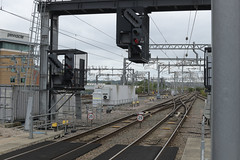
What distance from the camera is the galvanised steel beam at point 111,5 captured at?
15.5 metres

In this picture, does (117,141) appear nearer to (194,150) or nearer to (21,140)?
(194,150)

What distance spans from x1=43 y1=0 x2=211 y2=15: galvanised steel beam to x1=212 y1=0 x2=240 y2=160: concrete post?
12471 mm

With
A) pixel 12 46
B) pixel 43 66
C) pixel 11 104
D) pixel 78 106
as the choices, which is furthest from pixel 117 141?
pixel 12 46

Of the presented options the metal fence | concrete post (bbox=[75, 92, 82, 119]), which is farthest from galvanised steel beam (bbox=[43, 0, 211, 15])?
the metal fence

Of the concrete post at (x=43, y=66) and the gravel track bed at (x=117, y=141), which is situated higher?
the concrete post at (x=43, y=66)

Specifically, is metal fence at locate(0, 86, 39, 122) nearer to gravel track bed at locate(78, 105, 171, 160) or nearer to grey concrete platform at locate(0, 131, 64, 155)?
grey concrete platform at locate(0, 131, 64, 155)

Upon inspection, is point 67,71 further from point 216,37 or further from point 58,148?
point 216,37

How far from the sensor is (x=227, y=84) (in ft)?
8.57

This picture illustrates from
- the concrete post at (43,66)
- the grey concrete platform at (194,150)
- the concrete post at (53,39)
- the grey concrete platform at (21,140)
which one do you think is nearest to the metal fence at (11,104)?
the concrete post at (43,66)

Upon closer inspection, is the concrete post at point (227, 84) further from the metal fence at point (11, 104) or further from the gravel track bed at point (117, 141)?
the metal fence at point (11, 104)

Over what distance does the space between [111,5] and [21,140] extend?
30.3ft

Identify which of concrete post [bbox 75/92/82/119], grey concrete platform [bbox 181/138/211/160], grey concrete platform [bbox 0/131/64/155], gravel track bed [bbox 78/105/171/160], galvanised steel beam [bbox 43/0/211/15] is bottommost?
gravel track bed [bbox 78/105/171/160]

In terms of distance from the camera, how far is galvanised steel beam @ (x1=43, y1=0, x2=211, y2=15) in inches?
608

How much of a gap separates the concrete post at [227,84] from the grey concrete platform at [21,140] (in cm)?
968
